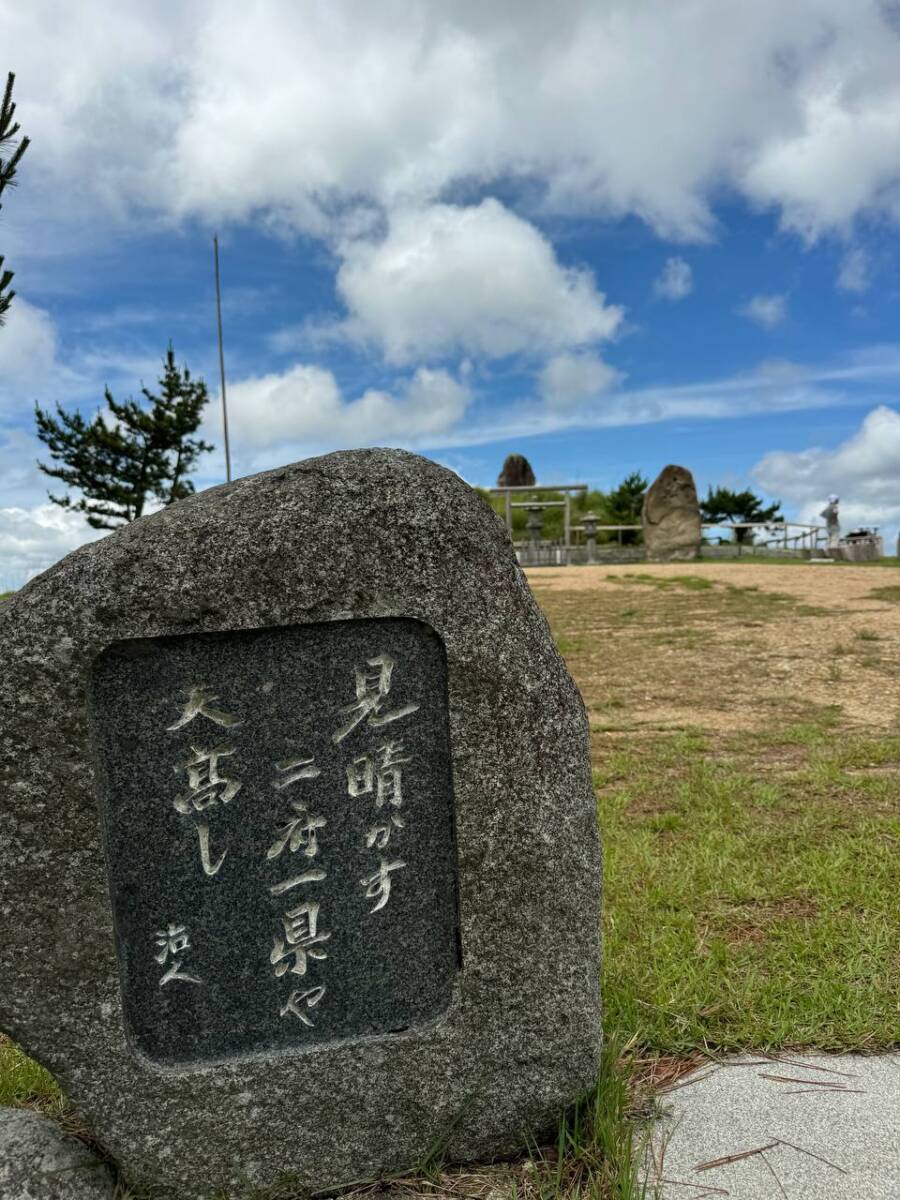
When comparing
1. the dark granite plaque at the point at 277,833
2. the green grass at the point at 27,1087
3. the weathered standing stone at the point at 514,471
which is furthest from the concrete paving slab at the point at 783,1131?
the weathered standing stone at the point at 514,471

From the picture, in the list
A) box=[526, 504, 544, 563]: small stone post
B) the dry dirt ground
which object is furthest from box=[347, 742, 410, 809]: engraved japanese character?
box=[526, 504, 544, 563]: small stone post

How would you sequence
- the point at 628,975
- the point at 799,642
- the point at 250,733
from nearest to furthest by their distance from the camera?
the point at 250,733, the point at 628,975, the point at 799,642

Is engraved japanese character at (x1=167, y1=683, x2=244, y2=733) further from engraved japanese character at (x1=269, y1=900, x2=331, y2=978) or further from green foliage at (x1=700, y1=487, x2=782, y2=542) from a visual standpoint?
green foliage at (x1=700, y1=487, x2=782, y2=542)

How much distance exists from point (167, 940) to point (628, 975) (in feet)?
5.03

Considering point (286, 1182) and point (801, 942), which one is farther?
point (801, 942)

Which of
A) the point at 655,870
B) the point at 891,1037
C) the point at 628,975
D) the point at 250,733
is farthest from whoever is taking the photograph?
the point at 655,870

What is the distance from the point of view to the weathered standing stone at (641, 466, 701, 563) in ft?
82.3

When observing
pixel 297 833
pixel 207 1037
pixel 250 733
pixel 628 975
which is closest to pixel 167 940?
pixel 207 1037

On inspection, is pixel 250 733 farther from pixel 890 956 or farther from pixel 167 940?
pixel 890 956

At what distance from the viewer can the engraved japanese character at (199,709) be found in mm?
2008

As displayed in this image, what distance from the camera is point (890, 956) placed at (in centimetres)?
294

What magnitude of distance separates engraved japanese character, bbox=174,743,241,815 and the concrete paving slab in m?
1.34

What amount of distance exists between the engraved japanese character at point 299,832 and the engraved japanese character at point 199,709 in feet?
0.87

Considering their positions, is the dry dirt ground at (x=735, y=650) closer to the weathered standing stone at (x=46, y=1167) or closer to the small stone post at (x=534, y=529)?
the weathered standing stone at (x=46, y=1167)
